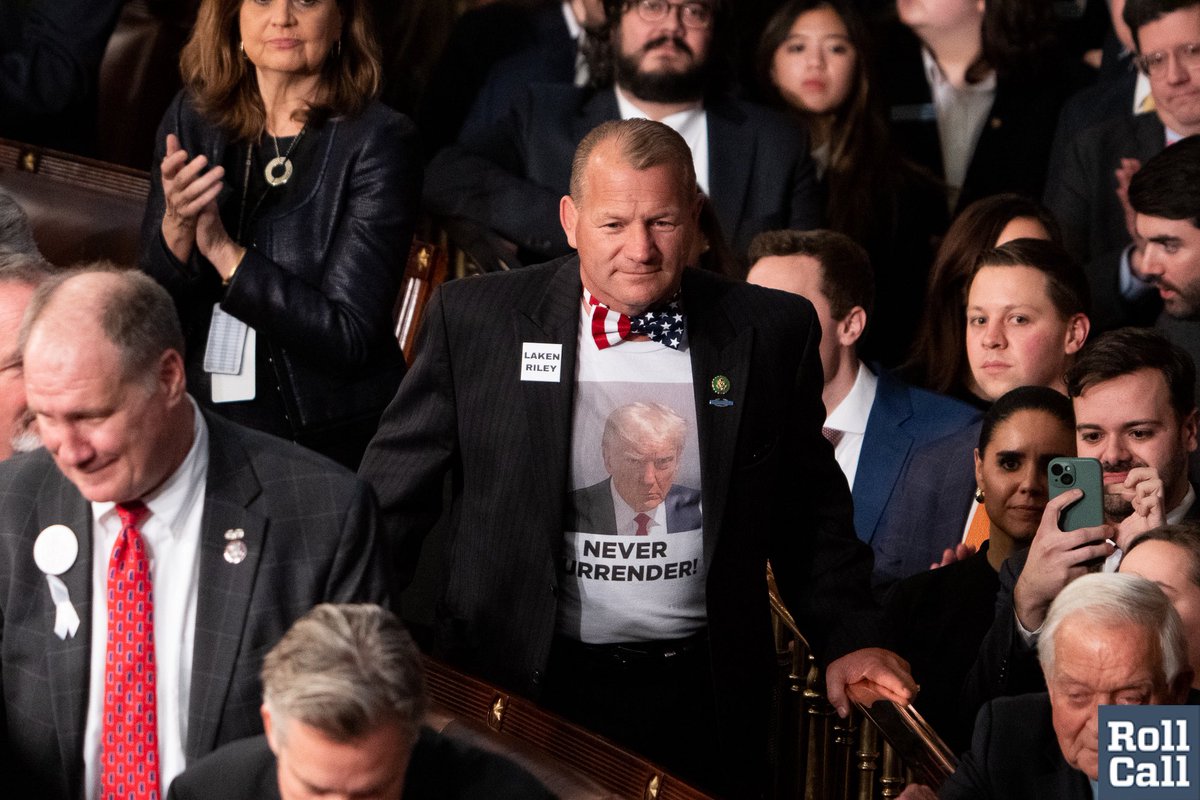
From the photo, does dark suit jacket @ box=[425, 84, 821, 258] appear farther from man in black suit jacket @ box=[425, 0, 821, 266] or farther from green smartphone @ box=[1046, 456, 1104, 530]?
green smartphone @ box=[1046, 456, 1104, 530]

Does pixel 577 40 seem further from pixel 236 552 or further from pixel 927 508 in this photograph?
pixel 236 552

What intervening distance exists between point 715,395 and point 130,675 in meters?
1.24

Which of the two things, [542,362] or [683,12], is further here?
[683,12]

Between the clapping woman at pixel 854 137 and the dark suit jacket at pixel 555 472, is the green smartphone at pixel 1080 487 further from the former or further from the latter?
the clapping woman at pixel 854 137

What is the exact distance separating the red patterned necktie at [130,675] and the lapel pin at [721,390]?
114cm

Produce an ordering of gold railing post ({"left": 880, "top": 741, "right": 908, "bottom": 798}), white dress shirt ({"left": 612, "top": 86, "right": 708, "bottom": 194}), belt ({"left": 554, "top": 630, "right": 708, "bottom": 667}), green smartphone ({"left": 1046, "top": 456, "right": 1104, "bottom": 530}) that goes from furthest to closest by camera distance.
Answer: white dress shirt ({"left": 612, "top": 86, "right": 708, "bottom": 194}), gold railing post ({"left": 880, "top": 741, "right": 908, "bottom": 798}), green smartphone ({"left": 1046, "top": 456, "right": 1104, "bottom": 530}), belt ({"left": 554, "top": 630, "right": 708, "bottom": 667})

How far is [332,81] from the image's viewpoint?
448 centimetres

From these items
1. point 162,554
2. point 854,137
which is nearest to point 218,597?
point 162,554

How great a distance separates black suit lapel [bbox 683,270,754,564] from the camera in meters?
3.56

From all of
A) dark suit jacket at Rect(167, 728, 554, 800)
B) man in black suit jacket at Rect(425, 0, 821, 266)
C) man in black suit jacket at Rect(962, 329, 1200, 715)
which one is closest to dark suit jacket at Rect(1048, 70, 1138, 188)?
man in black suit jacket at Rect(425, 0, 821, 266)

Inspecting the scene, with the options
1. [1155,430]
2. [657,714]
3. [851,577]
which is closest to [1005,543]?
[1155,430]

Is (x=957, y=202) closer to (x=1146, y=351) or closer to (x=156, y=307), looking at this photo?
(x=1146, y=351)

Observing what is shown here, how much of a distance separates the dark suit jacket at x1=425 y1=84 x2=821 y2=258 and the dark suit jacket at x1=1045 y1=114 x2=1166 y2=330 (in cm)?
90

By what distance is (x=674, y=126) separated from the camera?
577 centimetres
